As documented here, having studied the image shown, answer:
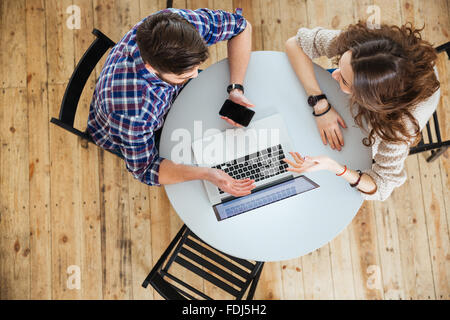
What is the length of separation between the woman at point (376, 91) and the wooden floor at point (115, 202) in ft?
2.56

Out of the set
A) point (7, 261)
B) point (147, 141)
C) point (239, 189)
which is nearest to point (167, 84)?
point (147, 141)

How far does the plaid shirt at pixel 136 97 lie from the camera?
110cm

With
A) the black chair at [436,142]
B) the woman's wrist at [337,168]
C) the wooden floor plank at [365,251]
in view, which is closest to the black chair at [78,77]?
the woman's wrist at [337,168]

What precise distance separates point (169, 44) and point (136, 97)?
0.24 m

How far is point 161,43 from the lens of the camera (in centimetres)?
95

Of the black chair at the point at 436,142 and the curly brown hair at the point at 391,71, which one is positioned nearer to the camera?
the curly brown hair at the point at 391,71

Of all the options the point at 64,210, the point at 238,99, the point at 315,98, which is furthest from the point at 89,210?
the point at 315,98

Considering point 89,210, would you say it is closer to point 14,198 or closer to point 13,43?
point 14,198

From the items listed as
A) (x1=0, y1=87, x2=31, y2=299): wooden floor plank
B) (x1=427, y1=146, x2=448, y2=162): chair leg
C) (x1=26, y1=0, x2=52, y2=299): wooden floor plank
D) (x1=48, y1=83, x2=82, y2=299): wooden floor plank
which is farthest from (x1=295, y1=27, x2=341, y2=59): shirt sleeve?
(x1=0, y1=87, x2=31, y2=299): wooden floor plank

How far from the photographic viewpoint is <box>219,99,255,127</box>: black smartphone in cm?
123

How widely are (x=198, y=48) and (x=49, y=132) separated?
1.43 meters

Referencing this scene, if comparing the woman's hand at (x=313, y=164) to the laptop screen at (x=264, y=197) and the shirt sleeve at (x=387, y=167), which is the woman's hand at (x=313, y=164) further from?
the shirt sleeve at (x=387, y=167)

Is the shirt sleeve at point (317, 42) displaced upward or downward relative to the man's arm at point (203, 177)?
upward

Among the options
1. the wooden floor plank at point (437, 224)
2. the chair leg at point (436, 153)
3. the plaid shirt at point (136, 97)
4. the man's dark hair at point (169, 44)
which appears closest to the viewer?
the man's dark hair at point (169, 44)
